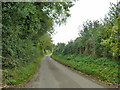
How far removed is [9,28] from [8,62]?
7.69ft

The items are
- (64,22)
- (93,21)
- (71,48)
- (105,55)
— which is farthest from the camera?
(71,48)

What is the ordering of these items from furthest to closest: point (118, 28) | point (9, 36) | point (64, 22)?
point (64, 22) → point (9, 36) → point (118, 28)

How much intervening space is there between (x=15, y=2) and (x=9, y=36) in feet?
7.73

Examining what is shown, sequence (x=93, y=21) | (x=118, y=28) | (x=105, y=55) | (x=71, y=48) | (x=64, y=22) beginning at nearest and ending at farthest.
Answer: (x=118, y=28) → (x=105, y=55) → (x=64, y=22) → (x=93, y=21) → (x=71, y=48)

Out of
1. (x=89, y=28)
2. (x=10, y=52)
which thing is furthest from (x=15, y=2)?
(x=89, y=28)

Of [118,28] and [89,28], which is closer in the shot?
[118,28]

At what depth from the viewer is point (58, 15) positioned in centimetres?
1236

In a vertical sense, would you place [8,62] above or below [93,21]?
below

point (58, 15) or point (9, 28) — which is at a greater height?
point (58, 15)

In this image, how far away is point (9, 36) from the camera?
23.0 ft

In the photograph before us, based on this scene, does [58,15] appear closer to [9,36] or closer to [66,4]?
[66,4]

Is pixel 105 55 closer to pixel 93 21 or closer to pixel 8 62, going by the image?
pixel 93 21

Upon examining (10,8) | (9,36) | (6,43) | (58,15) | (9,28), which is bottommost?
(6,43)

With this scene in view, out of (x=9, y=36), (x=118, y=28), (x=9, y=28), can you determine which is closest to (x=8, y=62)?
(x=9, y=36)
